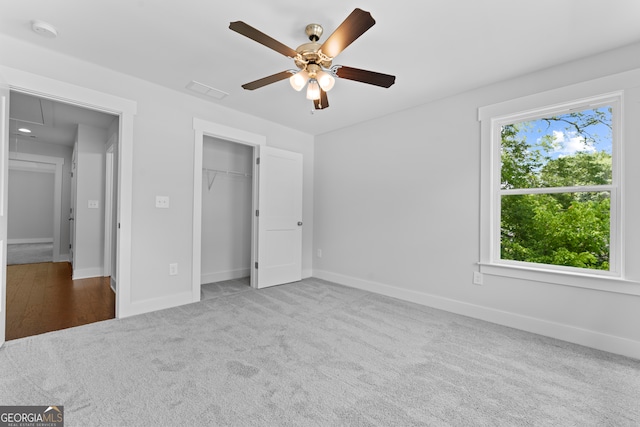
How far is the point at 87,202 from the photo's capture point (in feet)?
15.1

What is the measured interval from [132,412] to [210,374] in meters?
0.46

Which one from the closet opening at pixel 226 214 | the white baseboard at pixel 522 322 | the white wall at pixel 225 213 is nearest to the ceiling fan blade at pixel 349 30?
the closet opening at pixel 226 214

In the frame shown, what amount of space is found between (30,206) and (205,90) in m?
8.27

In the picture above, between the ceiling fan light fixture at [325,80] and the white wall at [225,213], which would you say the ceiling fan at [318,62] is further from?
the white wall at [225,213]

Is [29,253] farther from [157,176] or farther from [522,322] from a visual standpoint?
[522,322]

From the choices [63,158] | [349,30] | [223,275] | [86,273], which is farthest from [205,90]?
[63,158]

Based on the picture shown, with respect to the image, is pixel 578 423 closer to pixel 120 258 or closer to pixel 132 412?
pixel 132 412

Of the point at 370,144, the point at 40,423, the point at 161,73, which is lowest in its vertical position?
the point at 40,423

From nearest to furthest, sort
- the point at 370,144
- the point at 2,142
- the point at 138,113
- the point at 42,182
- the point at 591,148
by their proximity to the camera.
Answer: the point at 2,142, the point at 591,148, the point at 138,113, the point at 370,144, the point at 42,182

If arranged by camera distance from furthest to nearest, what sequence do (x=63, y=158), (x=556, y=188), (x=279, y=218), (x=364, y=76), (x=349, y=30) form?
(x=63, y=158) < (x=279, y=218) < (x=556, y=188) < (x=364, y=76) < (x=349, y=30)

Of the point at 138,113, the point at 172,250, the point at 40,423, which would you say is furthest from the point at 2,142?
the point at 40,423

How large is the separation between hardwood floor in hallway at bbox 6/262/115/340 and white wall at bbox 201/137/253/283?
1.33m

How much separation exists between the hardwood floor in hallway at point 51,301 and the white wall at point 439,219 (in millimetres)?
2960

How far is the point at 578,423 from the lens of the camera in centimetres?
149
